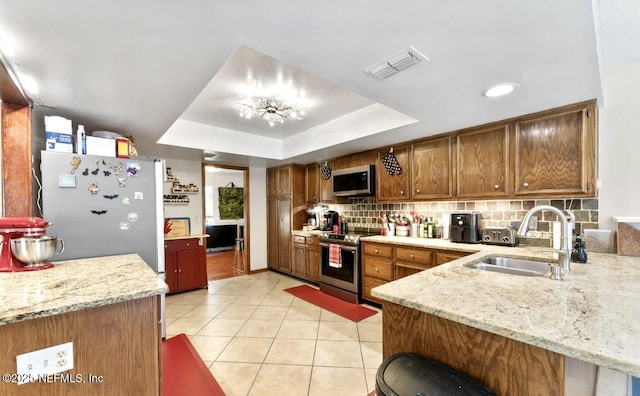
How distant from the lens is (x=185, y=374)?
2.02 m

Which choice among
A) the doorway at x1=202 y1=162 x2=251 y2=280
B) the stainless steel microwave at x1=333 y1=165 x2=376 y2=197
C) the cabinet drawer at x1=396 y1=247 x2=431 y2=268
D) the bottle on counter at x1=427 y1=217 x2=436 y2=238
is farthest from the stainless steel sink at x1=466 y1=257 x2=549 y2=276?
the doorway at x1=202 y1=162 x2=251 y2=280

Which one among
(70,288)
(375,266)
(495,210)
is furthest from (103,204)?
(495,210)

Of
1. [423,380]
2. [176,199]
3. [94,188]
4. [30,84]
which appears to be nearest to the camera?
[423,380]

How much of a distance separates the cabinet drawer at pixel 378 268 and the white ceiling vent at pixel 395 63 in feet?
7.21

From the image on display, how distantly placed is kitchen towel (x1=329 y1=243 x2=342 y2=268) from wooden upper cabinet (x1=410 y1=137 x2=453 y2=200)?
1.24 meters

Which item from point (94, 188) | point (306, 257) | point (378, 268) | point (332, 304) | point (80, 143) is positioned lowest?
point (332, 304)

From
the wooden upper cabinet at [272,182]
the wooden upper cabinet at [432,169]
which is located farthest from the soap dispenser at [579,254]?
the wooden upper cabinet at [272,182]

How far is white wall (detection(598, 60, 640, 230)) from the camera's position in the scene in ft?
6.77

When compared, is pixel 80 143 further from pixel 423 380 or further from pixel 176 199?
pixel 423 380

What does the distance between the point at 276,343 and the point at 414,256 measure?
1663mm

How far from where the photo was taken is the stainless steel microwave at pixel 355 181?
3.61 metres

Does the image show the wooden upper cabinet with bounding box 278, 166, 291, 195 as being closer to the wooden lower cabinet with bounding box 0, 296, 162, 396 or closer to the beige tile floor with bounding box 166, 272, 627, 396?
the beige tile floor with bounding box 166, 272, 627, 396

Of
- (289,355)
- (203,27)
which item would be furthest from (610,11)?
(289,355)

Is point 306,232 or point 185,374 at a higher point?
point 306,232
